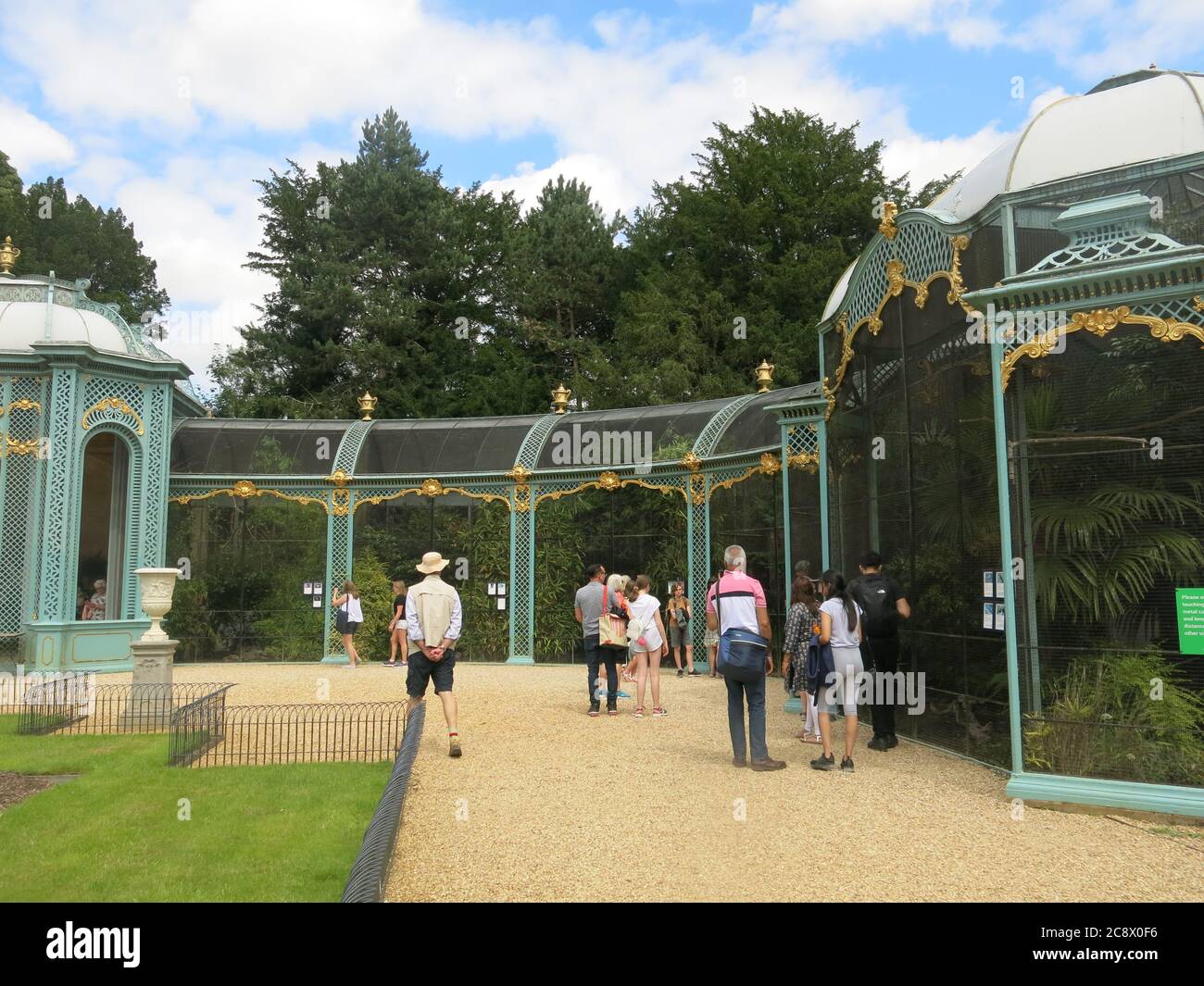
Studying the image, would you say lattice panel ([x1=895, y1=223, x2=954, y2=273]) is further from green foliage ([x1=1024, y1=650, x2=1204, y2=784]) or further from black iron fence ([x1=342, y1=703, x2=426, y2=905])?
black iron fence ([x1=342, y1=703, x2=426, y2=905])

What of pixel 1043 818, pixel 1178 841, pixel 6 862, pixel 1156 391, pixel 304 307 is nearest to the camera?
pixel 6 862

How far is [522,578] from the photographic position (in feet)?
57.8

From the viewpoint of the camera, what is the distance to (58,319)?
16.1m

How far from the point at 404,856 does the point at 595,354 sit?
25.2 meters

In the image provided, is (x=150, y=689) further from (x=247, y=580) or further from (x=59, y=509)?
(x=247, y=580)

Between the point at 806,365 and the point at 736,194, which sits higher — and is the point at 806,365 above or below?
below

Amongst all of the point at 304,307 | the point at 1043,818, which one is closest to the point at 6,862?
the point at 1043,818

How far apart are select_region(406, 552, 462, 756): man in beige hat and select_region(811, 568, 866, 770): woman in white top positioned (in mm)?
2923

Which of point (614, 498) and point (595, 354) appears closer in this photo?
point (614, 498)

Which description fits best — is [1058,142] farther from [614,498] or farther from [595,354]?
[595,354]

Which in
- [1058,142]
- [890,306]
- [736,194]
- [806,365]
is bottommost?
[890,306]

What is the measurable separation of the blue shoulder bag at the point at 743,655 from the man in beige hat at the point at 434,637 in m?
2.19

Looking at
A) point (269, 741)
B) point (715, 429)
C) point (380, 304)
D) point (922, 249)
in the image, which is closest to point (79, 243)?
point (380, 304)

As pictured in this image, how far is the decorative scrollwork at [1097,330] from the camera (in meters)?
6.23
